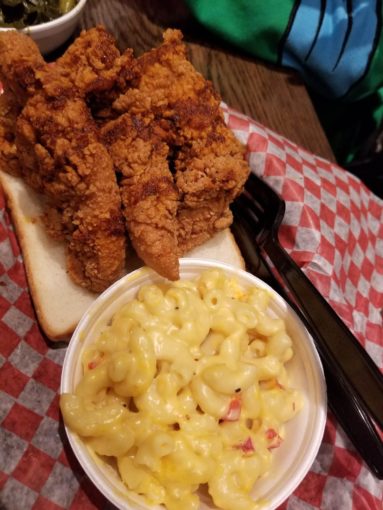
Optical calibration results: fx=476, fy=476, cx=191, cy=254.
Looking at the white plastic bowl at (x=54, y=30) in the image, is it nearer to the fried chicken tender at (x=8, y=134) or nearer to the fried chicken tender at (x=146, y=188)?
the fried chicken tender at (x=8, y=134)

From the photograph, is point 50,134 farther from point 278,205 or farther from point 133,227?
point 278,205

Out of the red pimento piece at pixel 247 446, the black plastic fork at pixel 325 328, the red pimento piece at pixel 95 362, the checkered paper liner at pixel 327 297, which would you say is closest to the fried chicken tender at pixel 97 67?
the checkered paper liner at pixel 327 297

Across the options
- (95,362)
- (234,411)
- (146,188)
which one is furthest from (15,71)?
(234,411)

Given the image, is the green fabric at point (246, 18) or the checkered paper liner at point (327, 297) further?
the green fabric at point (246, 18)

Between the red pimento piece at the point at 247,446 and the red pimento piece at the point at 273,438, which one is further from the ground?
the red pimento piece at the point at 247,446

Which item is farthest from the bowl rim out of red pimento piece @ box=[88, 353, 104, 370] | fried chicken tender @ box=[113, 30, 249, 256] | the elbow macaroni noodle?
red pimento piece @ box=[88, 353, 104, 370]

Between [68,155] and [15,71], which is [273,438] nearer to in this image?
[68,155]
